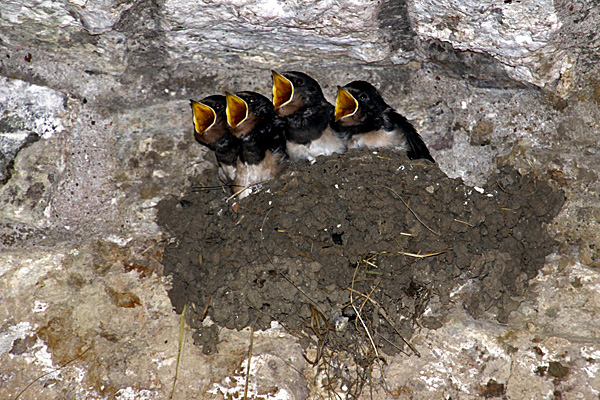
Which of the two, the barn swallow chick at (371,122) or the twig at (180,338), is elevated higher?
the barn swallow chick at (371,122)

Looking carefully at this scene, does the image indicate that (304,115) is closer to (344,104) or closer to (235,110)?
(344,104)

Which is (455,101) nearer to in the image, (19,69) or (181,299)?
(181,299)

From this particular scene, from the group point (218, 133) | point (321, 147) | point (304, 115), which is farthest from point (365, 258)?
point (218, 133)

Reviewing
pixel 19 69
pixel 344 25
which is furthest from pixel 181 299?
pixel 344 25

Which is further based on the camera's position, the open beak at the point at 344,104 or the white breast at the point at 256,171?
the white breast at the point at 256,171

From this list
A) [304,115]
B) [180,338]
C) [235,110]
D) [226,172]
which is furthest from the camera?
[226,172]

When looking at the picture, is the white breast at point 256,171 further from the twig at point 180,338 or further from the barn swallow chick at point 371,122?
the twig at point 180,338

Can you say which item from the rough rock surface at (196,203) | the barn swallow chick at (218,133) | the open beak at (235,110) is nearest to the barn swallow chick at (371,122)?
the rough rock surface at (196,203)
